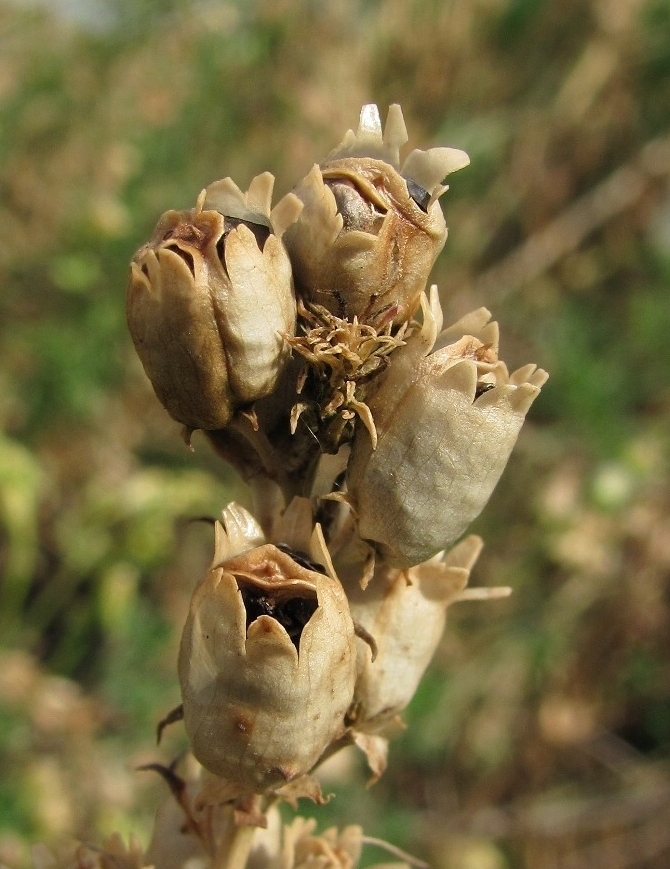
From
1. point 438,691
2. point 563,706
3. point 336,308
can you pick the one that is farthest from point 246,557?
point 563,706

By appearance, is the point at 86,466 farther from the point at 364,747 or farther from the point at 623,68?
the point at 623,68

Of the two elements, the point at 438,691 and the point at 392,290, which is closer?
the point at 392,290

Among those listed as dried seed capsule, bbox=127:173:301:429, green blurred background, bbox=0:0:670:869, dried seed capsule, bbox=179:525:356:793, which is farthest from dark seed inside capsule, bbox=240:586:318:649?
green blurred background, bbox=0:0:670:869

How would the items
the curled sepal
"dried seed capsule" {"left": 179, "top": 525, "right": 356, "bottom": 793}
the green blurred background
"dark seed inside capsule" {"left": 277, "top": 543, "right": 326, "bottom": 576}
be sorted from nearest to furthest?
"dried seed capsule" {"left": 179, "top": 525, "right": 356, "bottom": 793}
"dark seed inside capsule" {"left": 277, "top": 543, "right": 326, "bottom": 576}
the curled sepal
the green blurred background

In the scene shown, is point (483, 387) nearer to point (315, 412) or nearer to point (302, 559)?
point (315, 412)

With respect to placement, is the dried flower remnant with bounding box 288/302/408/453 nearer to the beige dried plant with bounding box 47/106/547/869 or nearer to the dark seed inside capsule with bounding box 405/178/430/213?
the beige dried plant with bounding box 47/106/547/869

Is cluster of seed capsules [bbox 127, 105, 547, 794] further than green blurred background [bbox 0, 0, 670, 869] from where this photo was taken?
No
